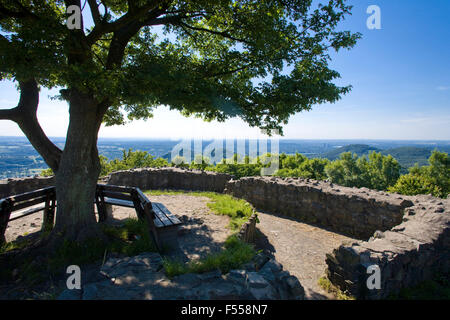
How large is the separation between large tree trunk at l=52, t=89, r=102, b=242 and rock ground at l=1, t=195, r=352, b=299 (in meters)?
1.86

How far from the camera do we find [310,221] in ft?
31.8

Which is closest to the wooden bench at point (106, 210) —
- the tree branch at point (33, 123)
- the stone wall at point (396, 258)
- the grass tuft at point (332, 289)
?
the tree branch at point (33, 123)

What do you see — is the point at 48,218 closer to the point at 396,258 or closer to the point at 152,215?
the point at 152,215

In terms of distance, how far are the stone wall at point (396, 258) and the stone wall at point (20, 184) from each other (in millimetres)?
11540

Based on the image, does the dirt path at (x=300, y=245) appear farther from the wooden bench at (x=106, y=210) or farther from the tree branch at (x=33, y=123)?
the tree branch at (x=33, y=123)

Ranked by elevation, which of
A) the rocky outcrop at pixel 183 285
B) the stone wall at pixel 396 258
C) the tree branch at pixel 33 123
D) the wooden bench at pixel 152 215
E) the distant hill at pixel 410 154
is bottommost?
the distant hill at pixel 410 154

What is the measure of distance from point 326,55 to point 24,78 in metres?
5.89

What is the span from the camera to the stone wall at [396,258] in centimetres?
448

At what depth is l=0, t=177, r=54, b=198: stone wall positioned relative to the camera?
9.48 m

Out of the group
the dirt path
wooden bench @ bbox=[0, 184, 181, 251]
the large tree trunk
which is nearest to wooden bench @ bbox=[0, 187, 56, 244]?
wooden bench @ bbox=[0, 184, 181, 251]

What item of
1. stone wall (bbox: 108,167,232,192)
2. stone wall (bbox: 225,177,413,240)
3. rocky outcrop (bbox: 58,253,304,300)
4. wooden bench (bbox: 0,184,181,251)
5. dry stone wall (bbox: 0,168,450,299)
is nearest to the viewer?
rocky outcrop (bbox: 58,253,304,300)

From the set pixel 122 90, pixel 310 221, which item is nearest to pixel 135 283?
pixel 122 90

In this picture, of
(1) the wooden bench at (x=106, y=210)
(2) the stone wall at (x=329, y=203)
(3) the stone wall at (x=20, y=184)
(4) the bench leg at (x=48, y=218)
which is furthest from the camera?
(3) the stone wall at (x=20, y=184)

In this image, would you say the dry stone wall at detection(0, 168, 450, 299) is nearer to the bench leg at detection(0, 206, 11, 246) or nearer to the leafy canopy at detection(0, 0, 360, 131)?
the leafy canopy at detection(0, 0, 360, 131)
